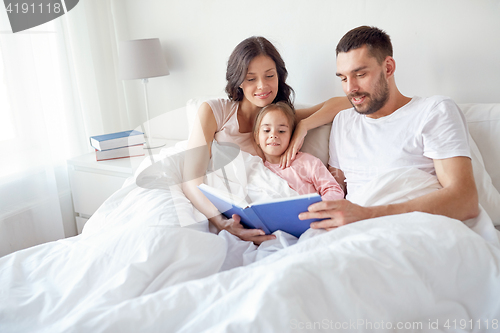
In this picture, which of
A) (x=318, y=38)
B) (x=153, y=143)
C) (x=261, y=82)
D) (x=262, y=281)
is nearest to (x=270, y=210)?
(x=262, y=281)

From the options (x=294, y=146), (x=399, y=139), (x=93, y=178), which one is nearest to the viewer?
(x=399, y=139)

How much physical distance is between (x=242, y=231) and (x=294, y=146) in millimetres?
439

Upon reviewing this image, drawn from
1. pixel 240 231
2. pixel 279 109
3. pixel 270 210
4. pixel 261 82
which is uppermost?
pixel 261 82

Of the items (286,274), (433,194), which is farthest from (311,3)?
(286,274)

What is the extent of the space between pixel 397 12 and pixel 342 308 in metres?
1.40

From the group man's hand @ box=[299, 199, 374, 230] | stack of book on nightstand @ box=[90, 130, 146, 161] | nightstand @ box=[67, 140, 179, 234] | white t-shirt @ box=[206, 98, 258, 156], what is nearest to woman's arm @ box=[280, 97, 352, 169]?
white t-shirt @ box=[206, 98, 258, 156]

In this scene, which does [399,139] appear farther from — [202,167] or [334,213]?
[202,167]

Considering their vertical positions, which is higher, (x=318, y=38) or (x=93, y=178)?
(x=318, y=38)

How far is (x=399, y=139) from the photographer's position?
135cm

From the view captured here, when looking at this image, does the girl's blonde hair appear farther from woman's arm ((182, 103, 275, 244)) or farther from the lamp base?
the lamp base

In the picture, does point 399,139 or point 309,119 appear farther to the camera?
point 309,119

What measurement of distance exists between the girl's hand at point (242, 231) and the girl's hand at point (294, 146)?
1.11ft

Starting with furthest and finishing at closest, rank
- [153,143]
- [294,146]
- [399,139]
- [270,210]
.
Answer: [153,143]
[294,146]
[399,139]
[270,210]

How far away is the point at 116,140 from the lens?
6.84 ft
